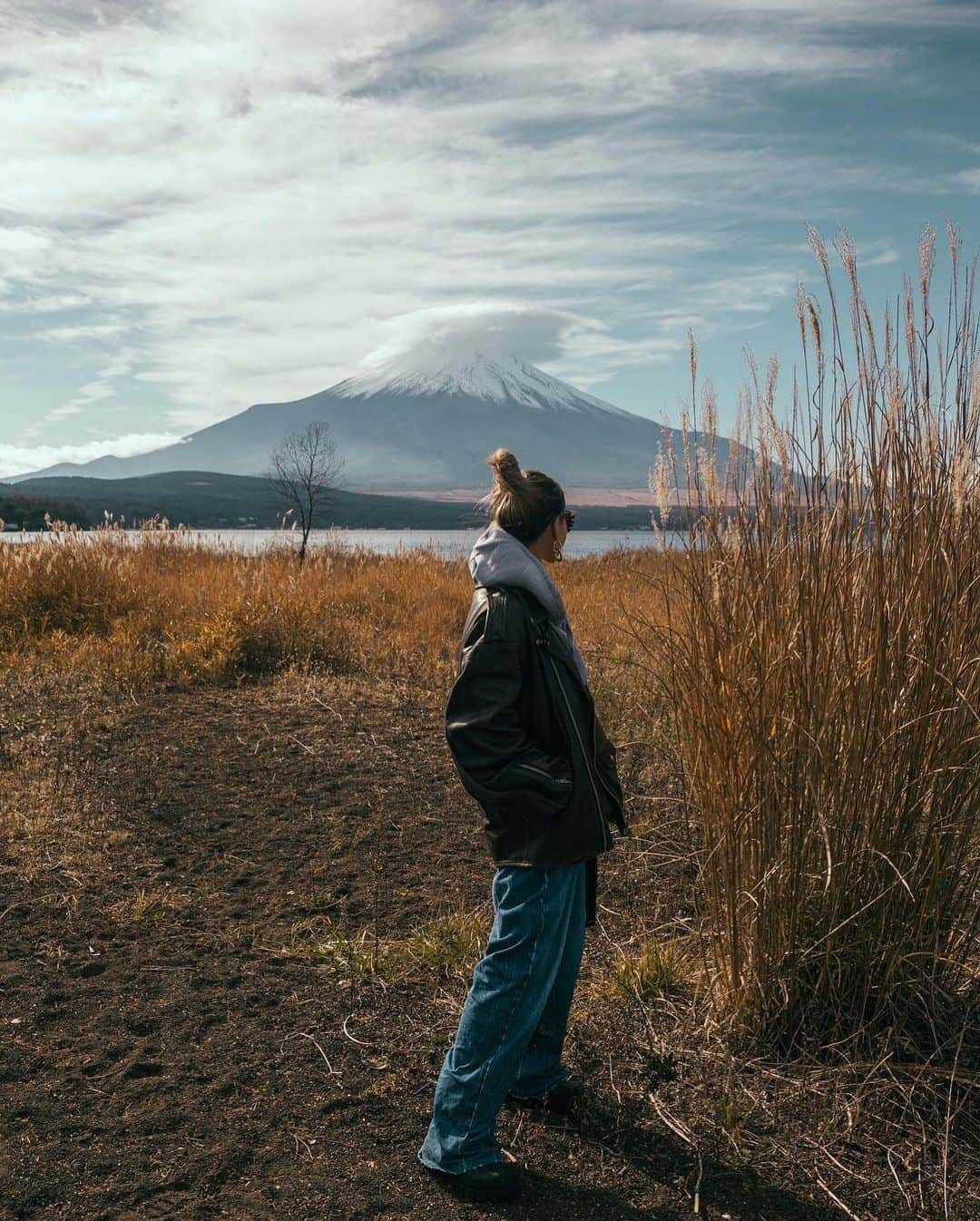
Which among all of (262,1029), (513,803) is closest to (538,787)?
(513,803)

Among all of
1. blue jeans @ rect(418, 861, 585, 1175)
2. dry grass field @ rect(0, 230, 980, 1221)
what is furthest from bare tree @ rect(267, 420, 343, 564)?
blue jeans @ rect(418, 861, 585, 1175)

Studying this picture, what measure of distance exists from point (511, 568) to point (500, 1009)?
96 cm

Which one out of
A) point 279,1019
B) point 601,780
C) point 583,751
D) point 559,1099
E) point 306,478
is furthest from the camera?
point 306,478

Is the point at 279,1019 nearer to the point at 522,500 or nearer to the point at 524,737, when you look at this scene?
the point at 524,737

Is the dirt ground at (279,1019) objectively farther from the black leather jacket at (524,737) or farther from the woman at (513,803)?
the black leather jacket at (524,737)

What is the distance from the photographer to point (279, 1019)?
3244 millimetres

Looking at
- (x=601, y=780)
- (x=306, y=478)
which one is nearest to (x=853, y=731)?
(x=601, y=780)

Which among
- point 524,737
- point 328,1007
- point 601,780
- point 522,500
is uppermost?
point 522,500

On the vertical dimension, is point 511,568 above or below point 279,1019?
above

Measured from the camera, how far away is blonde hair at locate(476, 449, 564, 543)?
248 centimetres

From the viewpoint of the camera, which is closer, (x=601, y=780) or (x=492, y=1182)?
(x=492, y=1182)

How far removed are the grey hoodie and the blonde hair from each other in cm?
4

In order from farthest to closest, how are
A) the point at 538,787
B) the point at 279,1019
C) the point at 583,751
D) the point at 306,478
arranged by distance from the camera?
the point at 306,478, the point at 279,1019, the point at 583,751, the point at 538,787

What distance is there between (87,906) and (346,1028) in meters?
1.39
